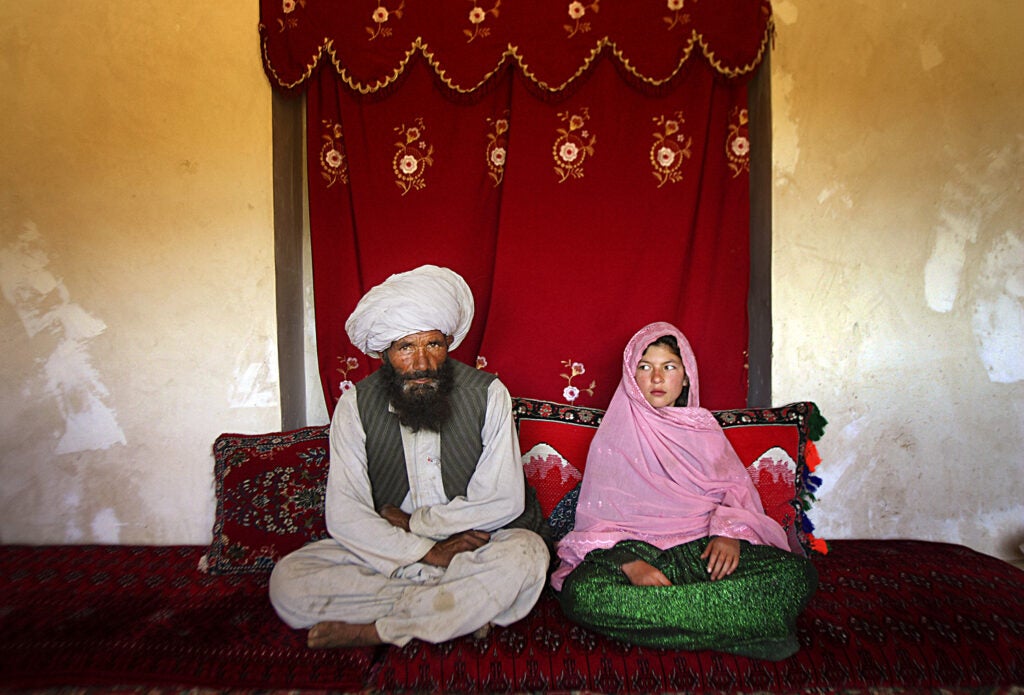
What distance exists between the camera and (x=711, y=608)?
1954 millimetres

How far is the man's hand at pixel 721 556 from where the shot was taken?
2059 mm

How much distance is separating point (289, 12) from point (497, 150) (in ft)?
3.90

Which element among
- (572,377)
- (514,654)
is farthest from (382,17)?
(514,654)

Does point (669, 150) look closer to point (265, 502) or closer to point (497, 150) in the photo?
point (497, 150)

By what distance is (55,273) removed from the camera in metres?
3.04

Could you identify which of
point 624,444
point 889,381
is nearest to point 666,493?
point 624,444

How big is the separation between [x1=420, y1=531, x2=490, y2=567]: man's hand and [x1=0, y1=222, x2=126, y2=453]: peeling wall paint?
1.88 m

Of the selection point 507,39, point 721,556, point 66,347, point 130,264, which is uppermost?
point 507,39

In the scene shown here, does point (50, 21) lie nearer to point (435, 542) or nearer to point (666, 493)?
point (435, 542)

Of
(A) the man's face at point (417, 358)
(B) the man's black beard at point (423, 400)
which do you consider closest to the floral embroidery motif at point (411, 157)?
(A) the man's face at point (417, 358)

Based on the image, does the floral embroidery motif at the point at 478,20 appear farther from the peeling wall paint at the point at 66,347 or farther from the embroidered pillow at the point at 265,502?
the peeling wall paint at the point at 66,347

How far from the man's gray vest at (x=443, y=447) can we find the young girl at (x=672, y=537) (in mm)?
332

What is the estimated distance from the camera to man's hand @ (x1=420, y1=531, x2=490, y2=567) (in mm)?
2129

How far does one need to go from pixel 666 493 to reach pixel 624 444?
24cm
